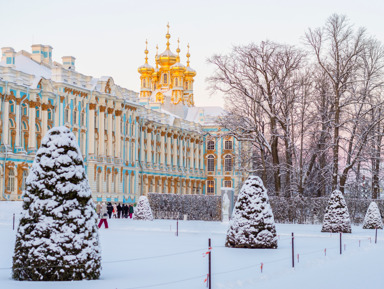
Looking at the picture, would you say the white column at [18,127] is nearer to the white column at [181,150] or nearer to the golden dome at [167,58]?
the white column at [181,150]

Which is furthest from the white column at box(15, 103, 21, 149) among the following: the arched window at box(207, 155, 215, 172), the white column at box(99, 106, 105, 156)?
the arched window at box(207, 155, 215, 172)

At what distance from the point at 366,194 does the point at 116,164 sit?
22799mm

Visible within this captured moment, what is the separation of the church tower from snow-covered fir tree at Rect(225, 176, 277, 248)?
77820 mm

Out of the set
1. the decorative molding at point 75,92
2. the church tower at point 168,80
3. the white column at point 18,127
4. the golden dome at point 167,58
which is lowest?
the white column at point 18,127

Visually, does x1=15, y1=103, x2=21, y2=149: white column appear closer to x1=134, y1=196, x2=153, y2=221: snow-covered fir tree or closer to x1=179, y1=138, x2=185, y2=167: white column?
x1=134, y1=196, x2=153, y2=221: snow-covered fir tree

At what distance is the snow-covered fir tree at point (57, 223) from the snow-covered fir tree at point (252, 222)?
8218 millimetres

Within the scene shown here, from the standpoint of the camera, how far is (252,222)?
1956 cm

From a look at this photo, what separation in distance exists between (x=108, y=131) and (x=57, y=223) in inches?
2008

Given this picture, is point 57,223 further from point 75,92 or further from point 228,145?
point 228,145

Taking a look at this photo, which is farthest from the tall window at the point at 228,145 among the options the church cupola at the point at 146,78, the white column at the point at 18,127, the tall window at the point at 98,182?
the white column at the point at 18,127

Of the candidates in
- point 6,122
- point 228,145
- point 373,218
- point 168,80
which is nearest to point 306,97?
point 373,218

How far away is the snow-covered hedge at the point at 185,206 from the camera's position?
46562 millimetres

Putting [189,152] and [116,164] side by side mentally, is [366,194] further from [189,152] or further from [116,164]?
[189,152]

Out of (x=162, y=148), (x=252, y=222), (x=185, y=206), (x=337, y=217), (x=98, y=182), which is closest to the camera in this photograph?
(x=252, y=222)
